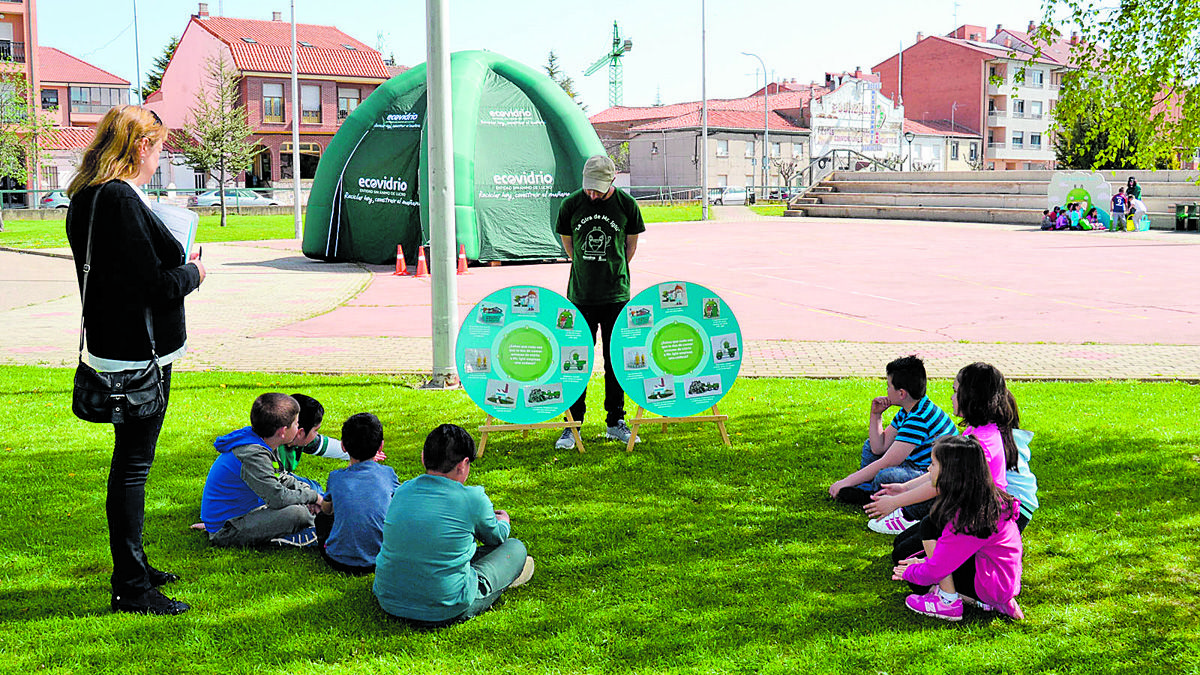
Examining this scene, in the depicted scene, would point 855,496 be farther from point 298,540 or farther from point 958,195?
point 958,195

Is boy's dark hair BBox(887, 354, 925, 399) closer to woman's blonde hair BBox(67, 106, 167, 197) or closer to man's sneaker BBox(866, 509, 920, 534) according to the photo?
man's sneaker BBox(866, 509, 920, 534)

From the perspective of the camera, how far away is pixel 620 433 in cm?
767

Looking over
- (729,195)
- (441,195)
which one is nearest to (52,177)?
(729,195)

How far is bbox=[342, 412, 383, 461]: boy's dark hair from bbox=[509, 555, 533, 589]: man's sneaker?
89cm

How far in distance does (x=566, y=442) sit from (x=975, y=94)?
3401 inches

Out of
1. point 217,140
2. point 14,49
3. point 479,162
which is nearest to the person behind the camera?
point 479,162

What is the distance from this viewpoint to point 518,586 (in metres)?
4.84

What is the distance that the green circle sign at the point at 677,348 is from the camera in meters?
7.32

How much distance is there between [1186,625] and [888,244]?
25704 mm

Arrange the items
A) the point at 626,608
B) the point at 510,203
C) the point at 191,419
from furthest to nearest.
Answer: the point at 510,203
the point at 191,419
the point at 626,608

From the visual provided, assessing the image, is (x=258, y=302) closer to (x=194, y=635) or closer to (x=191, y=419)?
(x=191, y=419)

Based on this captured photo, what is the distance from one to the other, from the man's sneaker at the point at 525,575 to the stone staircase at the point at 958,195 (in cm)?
3872

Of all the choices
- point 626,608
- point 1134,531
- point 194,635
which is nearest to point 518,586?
point 626,608

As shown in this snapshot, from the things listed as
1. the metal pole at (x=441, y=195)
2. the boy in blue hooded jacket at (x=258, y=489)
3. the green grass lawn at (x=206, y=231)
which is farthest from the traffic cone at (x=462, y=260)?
the boy in blue hooded jacket at (x=258, y=489)
